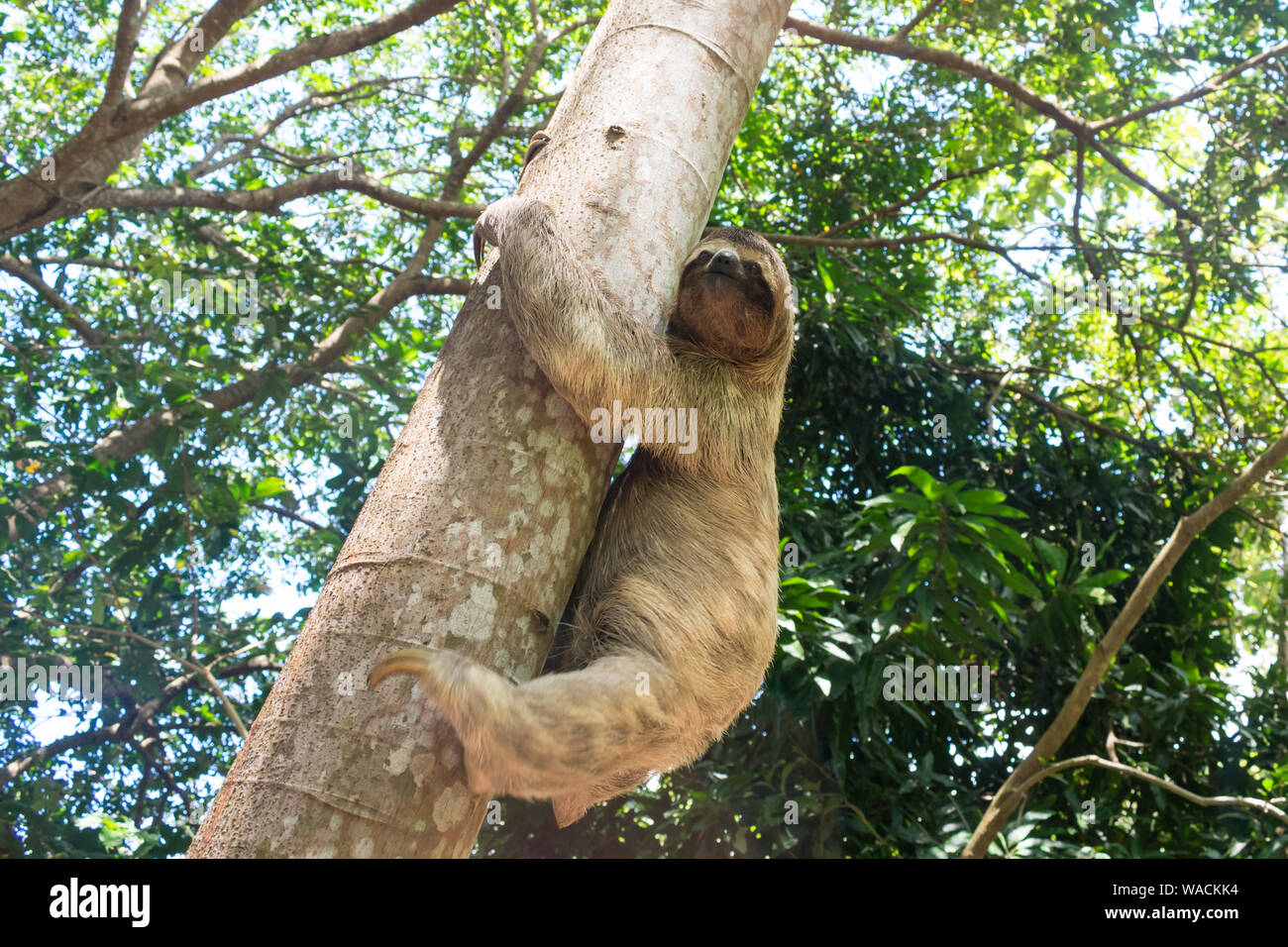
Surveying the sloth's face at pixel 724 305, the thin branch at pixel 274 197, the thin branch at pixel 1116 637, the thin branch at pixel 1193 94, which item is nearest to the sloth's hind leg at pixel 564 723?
the sloth's face at pixel 724 305

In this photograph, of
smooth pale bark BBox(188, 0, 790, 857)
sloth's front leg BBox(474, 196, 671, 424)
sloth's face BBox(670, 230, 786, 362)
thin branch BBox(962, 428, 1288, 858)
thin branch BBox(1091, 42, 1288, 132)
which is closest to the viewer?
smooth pale bark BBox(188, 0, 790, 857)

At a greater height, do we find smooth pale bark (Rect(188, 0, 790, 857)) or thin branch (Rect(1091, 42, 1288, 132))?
thin branch (Rect(1091, 42, 1288, 132))

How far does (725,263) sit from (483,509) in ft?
6.41

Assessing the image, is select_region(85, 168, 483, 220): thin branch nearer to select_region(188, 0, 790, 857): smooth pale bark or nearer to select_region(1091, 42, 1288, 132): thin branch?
select_region(188, 0, 790, 857): smooth pale bark

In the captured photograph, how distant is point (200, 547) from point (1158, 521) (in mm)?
9533

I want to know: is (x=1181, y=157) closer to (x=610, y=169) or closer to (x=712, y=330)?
(x=712, y=330)

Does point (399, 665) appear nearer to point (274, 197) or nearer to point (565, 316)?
point (565, 316)

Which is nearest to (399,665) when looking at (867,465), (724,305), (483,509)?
(483,509)

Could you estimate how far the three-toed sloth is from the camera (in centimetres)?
256

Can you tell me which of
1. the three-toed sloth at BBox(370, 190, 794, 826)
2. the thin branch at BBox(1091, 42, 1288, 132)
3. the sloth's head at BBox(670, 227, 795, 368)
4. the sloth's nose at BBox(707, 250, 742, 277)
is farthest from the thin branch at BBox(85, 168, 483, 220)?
the thin branch at BBox(1091, 42, 1288, 132)

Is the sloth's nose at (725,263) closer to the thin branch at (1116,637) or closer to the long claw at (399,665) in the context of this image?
the long claw at (399,665)

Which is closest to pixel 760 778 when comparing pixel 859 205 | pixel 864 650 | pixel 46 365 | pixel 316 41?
pixel 864 650

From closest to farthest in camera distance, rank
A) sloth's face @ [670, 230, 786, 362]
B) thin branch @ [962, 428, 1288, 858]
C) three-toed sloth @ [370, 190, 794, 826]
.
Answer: three-toed sloth @ [370, 190, 794, 826] < sloth's face @ [670, 230, 786, 362] < thin branch @ [962, 428, 1288, 858]

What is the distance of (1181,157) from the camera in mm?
11391
